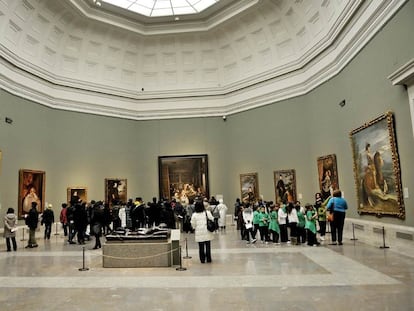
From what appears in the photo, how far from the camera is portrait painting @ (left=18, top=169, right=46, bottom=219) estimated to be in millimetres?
16750

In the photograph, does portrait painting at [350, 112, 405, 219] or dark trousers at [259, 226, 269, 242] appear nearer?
portrait painting at [350, 112, 405, 219]

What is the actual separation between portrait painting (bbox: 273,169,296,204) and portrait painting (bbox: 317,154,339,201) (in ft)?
6.46

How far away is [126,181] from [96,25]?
8.97 metres

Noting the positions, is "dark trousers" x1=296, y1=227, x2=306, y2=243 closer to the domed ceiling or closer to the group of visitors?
the group of visitors

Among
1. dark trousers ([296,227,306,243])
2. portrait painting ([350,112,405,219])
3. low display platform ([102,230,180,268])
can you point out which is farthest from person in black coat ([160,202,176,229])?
portrait painting ([350,112,405,219])

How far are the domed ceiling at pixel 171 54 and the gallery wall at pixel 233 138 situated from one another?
0.70m

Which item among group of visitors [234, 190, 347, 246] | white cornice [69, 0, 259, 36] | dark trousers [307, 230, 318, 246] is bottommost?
dark trousers [307, 230, 318, 246]

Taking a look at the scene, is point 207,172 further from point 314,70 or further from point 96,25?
point 96,25

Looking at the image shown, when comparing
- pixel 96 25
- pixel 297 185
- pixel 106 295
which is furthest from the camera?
pixel 96 25

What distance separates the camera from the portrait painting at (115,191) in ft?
69.3

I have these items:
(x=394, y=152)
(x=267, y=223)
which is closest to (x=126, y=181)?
(x=267, y=223)

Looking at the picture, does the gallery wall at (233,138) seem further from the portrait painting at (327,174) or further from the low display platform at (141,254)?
the low display platform at (141,254)

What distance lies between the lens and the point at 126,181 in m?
22.1

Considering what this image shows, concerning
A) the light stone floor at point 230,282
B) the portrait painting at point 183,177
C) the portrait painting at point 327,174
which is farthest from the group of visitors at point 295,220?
the portrait painting at point 183,177
